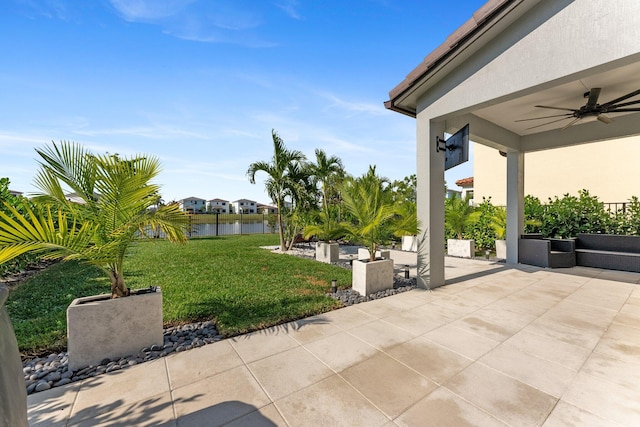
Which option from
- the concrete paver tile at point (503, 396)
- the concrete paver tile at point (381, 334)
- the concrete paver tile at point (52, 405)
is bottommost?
the concrete paver tile at point (52, 405)

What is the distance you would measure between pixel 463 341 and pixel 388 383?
152 cm

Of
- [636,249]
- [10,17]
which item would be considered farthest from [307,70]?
[636,249]

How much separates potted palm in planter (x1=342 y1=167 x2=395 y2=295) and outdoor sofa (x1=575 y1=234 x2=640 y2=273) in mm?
6806

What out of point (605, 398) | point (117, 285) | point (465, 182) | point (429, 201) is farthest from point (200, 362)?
point (465, 182)

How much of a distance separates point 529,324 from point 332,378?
3.38m

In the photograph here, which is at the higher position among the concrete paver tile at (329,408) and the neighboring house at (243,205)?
the neighboring house at (243,205)

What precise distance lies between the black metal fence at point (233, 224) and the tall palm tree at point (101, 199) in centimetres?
1484

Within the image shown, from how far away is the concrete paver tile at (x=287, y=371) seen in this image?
2596mm

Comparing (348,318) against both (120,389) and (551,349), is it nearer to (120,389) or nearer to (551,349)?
(551,349)

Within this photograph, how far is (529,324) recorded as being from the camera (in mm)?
4055

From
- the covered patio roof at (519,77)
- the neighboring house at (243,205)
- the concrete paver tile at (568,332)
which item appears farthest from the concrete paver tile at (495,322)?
the neighboring house at (243,205)

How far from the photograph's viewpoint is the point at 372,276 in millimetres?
5711

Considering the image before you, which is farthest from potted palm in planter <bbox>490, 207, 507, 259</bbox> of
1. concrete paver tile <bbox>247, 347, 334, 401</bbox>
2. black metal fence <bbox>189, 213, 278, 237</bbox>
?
black metal fence <bbox>189, 213, 278, 237</bbox>

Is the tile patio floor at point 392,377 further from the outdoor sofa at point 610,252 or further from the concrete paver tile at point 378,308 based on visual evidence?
the outdoor sofa at point 610,252
